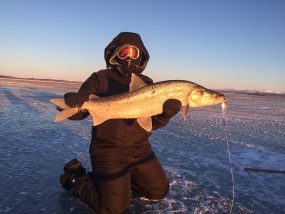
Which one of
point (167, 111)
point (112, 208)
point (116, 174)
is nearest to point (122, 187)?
point (116, 174)

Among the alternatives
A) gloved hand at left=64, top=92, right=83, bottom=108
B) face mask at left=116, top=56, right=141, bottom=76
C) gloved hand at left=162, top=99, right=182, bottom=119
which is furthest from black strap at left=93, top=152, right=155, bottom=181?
face mask at left=116, top=56, right=141, bottom=76

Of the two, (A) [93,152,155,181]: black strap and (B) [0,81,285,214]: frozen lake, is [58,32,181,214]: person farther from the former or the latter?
(B) [0,81,285,214]: frozen lake

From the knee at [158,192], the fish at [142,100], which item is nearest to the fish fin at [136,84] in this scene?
the fish at [142,100]

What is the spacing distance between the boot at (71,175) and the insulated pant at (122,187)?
0.12 meters

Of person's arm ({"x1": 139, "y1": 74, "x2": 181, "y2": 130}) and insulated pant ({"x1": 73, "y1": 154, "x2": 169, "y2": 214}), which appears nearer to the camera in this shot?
insulated pant ({"x1": 73, "y1": 154, "x2": 169, "y2": 214})

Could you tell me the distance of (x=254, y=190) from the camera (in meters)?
4.89

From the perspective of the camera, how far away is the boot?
14.6 feet

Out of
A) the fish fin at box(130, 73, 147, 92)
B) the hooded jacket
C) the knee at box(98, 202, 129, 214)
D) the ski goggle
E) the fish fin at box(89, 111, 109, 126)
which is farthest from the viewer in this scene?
the ski goggle

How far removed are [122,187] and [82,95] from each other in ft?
4.32

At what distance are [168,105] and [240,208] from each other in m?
1.66

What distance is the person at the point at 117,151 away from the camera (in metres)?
4.13

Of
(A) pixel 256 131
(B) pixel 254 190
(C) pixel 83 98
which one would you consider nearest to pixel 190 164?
(B) pixel 254 190

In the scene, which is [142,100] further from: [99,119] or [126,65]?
[126,65]

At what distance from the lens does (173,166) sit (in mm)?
5879
